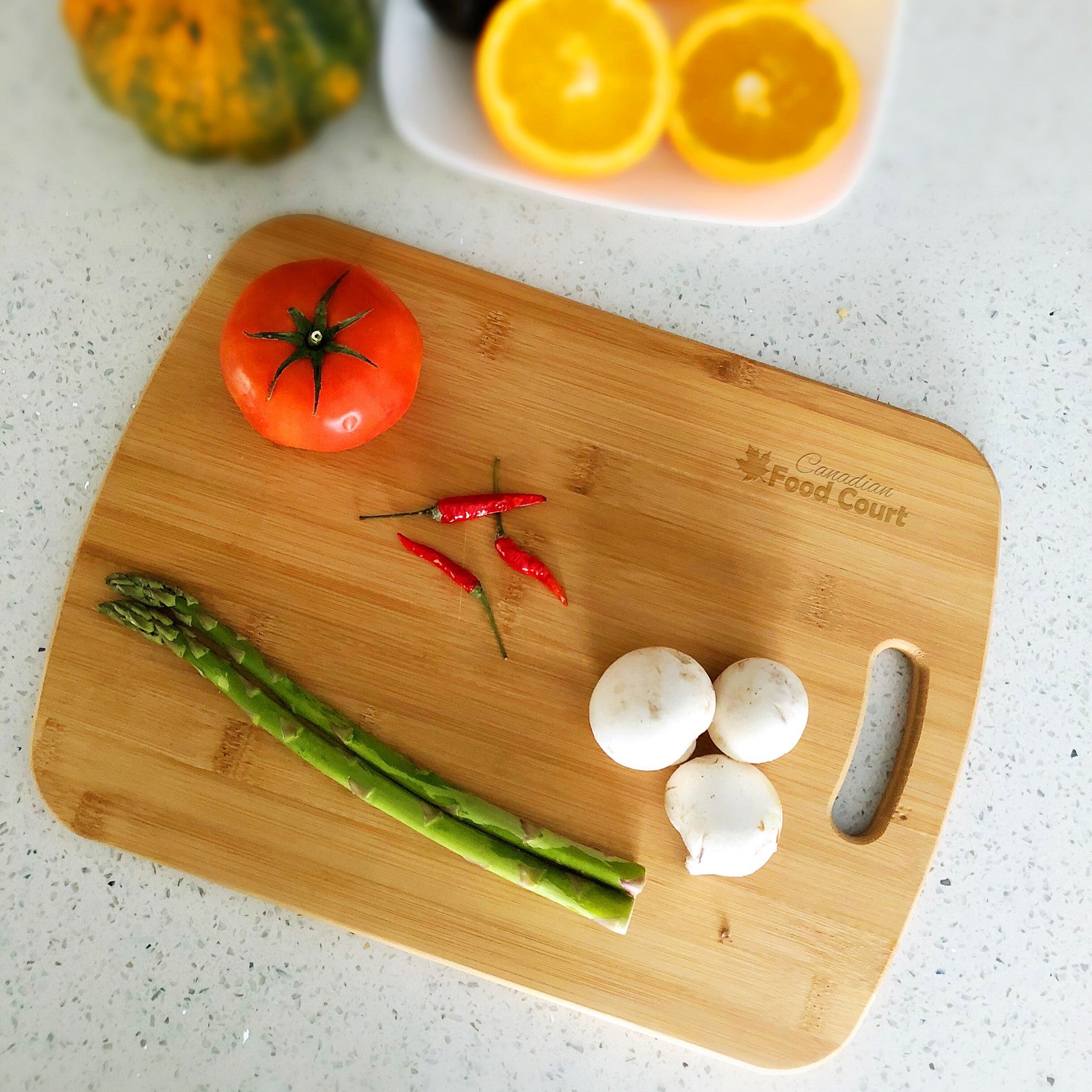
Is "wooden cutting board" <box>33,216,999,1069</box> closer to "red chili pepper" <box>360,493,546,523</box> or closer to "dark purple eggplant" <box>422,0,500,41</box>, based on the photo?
"red chili pepper" <box>360,493,546,523</box>

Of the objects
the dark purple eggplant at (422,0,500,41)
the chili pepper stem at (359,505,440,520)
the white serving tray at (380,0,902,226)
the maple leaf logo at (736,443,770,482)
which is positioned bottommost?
the chili pepper stem at (359,505,440,520)

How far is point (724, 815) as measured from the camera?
0.78 metres

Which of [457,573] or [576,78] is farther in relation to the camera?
[457,573]

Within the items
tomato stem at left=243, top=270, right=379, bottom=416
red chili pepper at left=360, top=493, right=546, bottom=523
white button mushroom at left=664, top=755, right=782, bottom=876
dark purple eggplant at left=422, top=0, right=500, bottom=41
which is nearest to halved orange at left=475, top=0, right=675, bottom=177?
dark purple eggplant at left=422, top=0, right=500, bottom=41

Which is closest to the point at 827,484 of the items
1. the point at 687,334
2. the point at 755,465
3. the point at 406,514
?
the point at 755,465

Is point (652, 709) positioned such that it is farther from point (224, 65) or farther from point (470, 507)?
point (224, 65)

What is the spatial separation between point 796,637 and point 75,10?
0.76 metres

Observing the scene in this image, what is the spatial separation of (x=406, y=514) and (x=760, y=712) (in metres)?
0.38

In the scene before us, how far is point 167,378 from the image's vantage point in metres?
0.83

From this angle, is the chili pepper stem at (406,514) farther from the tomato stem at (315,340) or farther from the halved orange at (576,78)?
the halved orange at (576,78)

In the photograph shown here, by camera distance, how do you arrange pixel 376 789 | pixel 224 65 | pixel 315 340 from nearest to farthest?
pixel 224 65
pixel 315 340
pixel 376 789

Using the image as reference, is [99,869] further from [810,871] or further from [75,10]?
[75,10]

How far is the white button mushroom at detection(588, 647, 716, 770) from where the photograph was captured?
76 centimetres

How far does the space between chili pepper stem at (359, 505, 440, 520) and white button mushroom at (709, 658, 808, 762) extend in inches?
12.7
